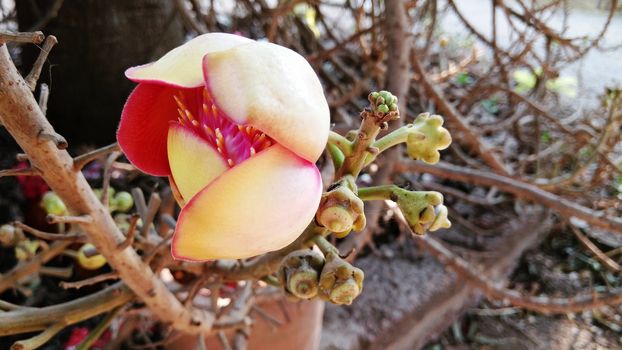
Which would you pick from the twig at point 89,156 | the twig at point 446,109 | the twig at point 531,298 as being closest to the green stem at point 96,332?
the twig at point 89,156

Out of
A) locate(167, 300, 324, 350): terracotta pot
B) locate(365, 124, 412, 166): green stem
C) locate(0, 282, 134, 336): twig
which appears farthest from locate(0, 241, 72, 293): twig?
locate(365, 124, 412, 166): green stem

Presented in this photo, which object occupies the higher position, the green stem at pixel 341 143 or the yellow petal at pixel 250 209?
the yellow petal at pixel 250 209

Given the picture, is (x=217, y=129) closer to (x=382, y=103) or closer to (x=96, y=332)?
(x=382, y=103)

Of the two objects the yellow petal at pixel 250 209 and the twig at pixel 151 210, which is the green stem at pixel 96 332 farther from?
the yellow petal at pixel 250 209

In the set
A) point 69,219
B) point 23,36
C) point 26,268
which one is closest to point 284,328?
point 26,268

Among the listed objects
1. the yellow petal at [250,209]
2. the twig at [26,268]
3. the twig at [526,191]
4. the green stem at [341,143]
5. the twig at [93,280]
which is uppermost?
the yellow petal at [250,209]

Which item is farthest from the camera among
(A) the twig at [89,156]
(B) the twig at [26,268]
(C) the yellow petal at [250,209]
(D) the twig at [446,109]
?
(D) the twig at [446,109]
